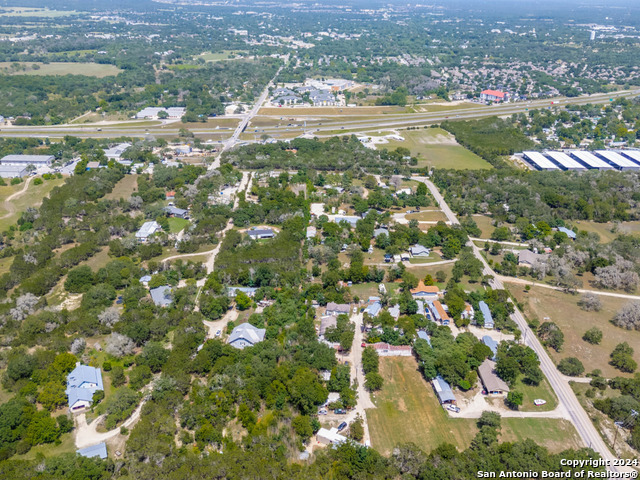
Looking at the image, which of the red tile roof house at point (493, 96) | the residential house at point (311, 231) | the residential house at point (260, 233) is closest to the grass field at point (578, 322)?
the residential house at point (311, 231)

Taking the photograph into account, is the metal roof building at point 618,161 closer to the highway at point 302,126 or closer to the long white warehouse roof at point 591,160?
the long white warehouse roof at point 591,160

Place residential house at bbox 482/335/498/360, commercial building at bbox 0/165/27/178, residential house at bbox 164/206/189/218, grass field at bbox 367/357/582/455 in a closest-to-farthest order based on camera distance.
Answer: grass field at bbox 367/357/582/455 → residential house at bbox 482/335/498/360 → residential house at bbox 164/206/189/218 → commercial building at bbox 0/165/27/178

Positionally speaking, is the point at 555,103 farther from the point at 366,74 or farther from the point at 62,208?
the point at 62,208

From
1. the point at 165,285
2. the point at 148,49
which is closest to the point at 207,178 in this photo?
the point at 165,285

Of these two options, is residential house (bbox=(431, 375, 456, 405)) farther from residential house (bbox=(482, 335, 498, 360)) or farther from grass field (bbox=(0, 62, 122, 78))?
grass field (bbox=(0, 62, 122, 78))

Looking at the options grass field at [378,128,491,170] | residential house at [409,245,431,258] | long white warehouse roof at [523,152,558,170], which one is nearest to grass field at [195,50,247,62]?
grass field at [378,128,491,170]
